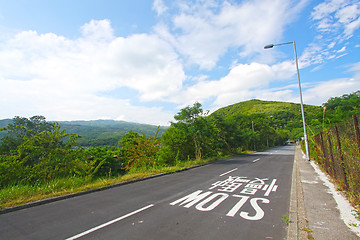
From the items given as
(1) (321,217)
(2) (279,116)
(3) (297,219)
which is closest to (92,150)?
(3) (297,219)

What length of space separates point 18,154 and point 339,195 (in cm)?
1076

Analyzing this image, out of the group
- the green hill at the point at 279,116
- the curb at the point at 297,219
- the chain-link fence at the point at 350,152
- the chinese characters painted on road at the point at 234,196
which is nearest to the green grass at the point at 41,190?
the chinese characters painted on road at the point at 234,196

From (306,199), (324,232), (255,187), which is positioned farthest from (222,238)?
(255,187)

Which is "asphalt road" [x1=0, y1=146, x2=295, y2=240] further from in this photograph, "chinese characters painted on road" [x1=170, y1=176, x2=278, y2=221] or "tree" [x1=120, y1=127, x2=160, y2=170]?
"tree" [x1=120, y1=127, x2=160, y2=170]

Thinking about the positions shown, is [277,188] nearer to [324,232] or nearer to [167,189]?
[324,232]

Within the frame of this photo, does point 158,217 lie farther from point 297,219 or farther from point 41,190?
point 41,190

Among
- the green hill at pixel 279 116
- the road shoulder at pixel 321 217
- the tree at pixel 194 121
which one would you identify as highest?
the green hill at pixel 279 116

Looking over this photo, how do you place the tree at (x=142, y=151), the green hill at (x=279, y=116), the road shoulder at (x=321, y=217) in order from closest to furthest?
the road shoulder at (x=321, y=217) → the tree at (x=142, y=151) → the green hill at (x=279, y=116)

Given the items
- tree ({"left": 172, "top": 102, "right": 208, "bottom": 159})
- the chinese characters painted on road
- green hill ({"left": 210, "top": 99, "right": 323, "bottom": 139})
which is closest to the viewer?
the chinese characters painted on road

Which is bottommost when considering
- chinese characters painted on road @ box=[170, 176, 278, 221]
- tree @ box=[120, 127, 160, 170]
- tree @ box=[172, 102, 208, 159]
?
chinese characters painted on road @ box=[170, 176, 278, 221]

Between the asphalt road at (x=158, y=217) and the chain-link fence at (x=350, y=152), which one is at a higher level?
the chain-link fence at (x=350, y=152)

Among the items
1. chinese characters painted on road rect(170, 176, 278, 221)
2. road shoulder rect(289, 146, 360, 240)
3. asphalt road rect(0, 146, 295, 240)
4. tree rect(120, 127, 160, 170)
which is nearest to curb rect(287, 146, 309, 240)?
road shoulder rect(289, 146, 360, 240)

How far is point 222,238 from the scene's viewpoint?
9.93 ft

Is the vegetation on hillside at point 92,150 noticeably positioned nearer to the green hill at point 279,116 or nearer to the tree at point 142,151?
the tree at point 142,151
